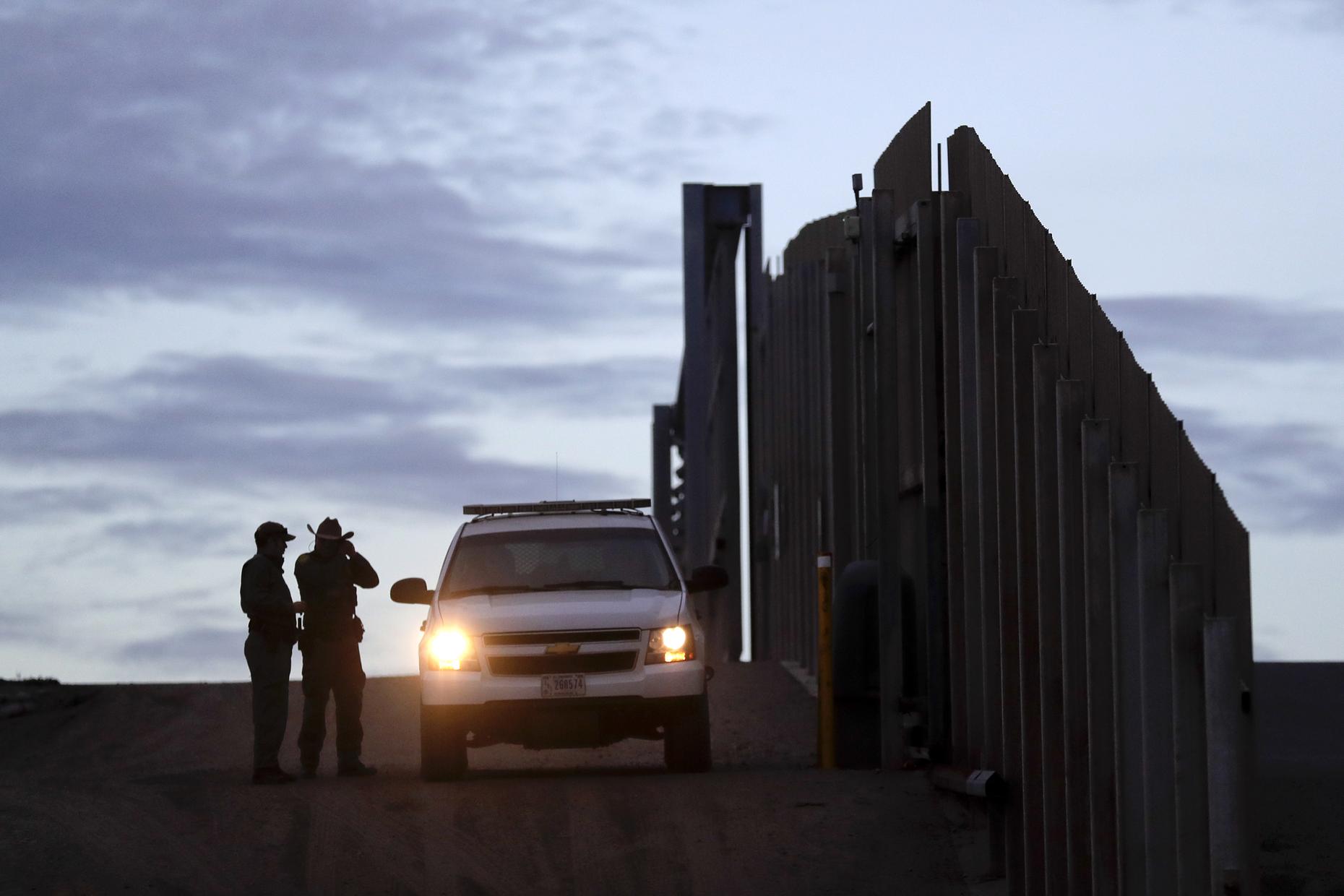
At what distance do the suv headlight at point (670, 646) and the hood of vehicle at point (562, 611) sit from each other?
2.5 inches

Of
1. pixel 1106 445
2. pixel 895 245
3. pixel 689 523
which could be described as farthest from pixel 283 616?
pixel 689 523

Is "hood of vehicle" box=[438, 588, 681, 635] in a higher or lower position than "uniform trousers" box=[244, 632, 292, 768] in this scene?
higher

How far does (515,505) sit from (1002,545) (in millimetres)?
4999

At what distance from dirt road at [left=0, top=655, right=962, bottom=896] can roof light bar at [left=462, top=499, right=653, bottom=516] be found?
198cm

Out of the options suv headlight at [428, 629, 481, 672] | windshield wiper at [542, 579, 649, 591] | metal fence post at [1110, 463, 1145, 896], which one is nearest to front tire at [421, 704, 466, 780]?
suv headlight at [428, 629, 481, 672]

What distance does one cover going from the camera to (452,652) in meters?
14.8

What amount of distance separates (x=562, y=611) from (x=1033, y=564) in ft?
13.1

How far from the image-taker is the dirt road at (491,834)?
1224cm

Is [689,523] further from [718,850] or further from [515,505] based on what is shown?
[718,850]

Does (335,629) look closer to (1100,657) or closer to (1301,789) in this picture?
(1301,789)

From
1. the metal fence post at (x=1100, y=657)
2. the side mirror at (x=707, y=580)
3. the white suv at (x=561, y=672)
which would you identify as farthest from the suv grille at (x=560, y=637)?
the metal fence post at (x=1100, y=657)

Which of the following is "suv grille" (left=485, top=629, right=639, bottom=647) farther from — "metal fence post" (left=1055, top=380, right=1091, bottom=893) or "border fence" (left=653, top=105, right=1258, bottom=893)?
"metal fence post" (left=1055, top=380, right=1091, bottom=893)

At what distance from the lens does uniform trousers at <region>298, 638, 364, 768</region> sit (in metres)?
16.6

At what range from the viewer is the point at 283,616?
16219 mm
